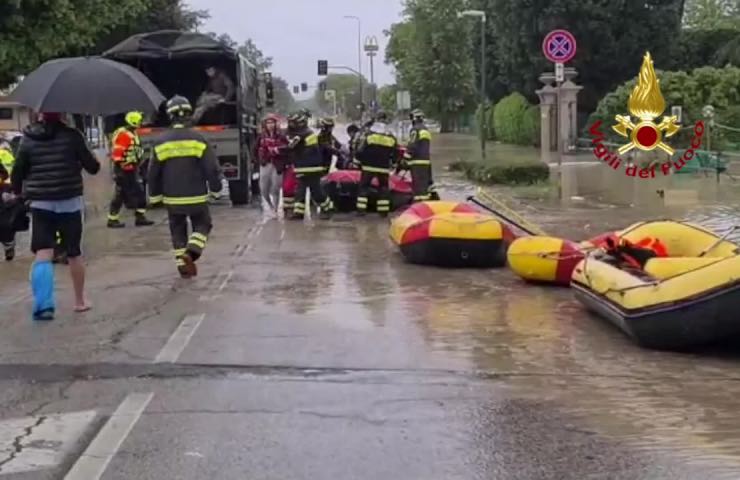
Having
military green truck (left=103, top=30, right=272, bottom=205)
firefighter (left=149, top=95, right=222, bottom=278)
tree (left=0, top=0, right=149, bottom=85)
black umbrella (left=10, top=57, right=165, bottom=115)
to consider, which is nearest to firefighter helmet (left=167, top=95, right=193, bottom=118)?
firefighter (left=149, top=95, right=222, bottom=278)

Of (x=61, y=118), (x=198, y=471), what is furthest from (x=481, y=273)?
(x=198, y=471)

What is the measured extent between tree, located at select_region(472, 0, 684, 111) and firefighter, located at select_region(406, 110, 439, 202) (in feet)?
84.5

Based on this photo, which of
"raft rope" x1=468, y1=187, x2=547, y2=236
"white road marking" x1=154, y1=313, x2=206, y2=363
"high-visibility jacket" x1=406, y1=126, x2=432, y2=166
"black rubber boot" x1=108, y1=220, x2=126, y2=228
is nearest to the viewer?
"white road marking" x1=154, y1=313, x2=206, y2=363

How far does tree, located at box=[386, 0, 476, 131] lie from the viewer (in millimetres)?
71438

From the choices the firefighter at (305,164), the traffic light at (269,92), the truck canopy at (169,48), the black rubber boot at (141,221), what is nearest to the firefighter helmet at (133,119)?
the black rubber boot at (141,221)

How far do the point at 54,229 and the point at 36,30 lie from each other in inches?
564

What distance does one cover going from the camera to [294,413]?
6754 mm

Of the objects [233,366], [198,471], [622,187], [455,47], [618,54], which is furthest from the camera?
[455,47]

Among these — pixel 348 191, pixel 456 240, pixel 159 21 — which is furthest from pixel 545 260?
pixel 159 21

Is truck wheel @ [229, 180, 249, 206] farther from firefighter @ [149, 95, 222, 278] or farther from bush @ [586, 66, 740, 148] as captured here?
bush @ [586, 66, 740, 148]

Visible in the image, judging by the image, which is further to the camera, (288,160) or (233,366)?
(288,160)

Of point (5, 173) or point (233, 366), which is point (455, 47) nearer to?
point (5, 173)

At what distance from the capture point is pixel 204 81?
22938 mm

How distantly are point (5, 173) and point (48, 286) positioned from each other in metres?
4.77
